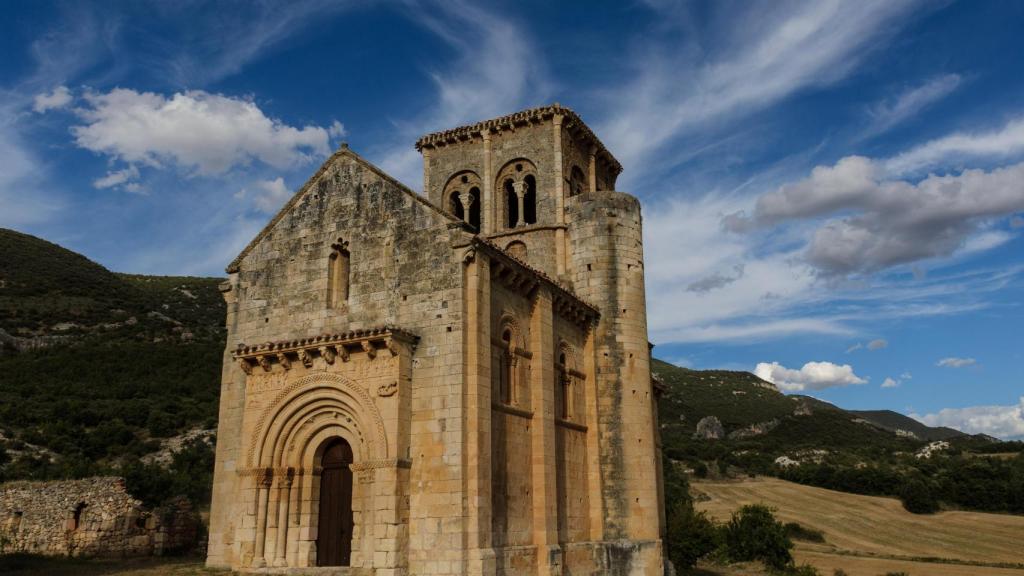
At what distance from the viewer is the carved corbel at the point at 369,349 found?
14867 millimetres

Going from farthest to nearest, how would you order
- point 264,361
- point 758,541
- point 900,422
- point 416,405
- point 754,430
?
1. point 900,422
2. point 754,430
3. point 758,541
4. point 264,361
5. point 416,405

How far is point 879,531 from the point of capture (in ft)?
158

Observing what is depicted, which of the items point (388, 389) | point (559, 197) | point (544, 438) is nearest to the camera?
point (388, 389)

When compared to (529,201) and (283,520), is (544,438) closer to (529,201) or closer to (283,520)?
(283,520)

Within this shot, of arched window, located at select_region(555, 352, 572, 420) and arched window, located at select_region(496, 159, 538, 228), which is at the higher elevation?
arched window, located at select_region(496, 159, 538, 228)

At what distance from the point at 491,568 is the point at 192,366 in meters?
36.9

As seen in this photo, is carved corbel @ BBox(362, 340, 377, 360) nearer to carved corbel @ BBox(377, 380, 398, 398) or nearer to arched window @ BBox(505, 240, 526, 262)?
carved corbel @ BBox(377, 380, 398, 398)

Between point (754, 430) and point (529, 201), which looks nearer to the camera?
point (529, 201)

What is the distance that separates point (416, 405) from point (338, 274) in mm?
3802

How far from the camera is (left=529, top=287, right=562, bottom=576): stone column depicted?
15.9 m

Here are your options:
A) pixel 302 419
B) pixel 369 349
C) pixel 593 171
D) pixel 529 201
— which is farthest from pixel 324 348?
pixel 593 171

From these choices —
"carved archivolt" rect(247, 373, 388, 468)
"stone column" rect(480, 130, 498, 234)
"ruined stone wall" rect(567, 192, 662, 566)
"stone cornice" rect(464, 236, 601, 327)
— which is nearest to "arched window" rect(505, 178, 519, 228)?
"stone column" rect(480, 130, 498, 234)

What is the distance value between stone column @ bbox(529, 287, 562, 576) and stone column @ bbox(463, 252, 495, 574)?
211cm

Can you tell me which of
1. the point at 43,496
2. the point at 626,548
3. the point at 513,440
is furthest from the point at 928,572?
the point at 43,496
